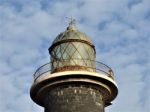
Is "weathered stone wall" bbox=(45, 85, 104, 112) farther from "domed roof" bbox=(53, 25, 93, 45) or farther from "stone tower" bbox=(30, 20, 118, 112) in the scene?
"domed roof" bbox=(53, 25, 93, 45)

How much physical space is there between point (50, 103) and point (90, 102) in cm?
129

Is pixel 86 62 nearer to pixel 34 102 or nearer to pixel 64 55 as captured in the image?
pixel 64 55

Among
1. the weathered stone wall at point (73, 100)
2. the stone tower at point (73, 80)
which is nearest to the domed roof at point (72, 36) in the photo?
the stone tower at point (73, 80)

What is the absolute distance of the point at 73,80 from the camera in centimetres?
1463

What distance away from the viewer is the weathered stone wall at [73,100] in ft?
47.1

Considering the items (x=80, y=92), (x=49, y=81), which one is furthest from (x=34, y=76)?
(x=80, y=92)

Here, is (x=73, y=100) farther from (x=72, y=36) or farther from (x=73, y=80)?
(x=72, y=36)

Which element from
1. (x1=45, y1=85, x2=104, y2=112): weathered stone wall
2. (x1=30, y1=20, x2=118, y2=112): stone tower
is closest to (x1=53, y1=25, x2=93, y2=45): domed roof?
(x1=30, y1=20, x2=118, y2=112): stone tower

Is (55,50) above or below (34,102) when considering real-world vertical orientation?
above

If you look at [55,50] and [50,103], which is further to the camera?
[55,50]

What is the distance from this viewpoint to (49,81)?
14805 millimetres

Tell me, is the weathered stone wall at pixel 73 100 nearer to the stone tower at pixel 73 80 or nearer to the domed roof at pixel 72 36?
the stone tower at pixel 73 80

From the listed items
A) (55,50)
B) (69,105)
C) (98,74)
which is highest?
(55,50)

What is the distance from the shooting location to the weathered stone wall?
14359 millimetres
